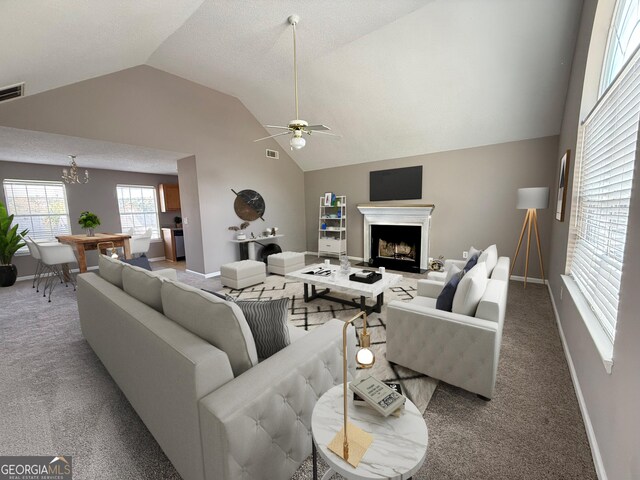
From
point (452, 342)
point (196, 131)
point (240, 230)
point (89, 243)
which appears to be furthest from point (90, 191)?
point (452, 342)

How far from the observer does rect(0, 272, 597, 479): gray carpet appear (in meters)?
1.34

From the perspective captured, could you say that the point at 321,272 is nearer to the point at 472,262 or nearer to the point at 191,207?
the point at 472,262

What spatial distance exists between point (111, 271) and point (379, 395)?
7.91ft

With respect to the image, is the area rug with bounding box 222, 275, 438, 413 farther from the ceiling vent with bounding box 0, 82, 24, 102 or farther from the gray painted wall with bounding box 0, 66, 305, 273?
the ceiling vent with bounding box 0, 82, 24, 102

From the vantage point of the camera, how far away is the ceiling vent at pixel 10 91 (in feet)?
8.05

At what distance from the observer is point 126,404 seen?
180 centimetres

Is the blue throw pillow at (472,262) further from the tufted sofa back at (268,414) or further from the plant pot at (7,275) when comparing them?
the plant pot at (7,275)

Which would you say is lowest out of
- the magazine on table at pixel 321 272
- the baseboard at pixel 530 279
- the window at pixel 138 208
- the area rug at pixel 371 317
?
the area rug at pixel 371 317

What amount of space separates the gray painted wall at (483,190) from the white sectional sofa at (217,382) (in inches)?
164

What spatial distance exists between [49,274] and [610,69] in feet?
27.7

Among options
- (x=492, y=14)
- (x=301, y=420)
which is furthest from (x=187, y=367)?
(x=492, y=14)

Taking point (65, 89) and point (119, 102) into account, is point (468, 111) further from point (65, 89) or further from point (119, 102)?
point (65, 89)

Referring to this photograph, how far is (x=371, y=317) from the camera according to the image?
3076mm

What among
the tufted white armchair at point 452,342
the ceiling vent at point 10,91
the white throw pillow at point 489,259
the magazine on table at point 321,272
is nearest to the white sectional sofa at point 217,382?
the tufted white armchair at point 452,342
